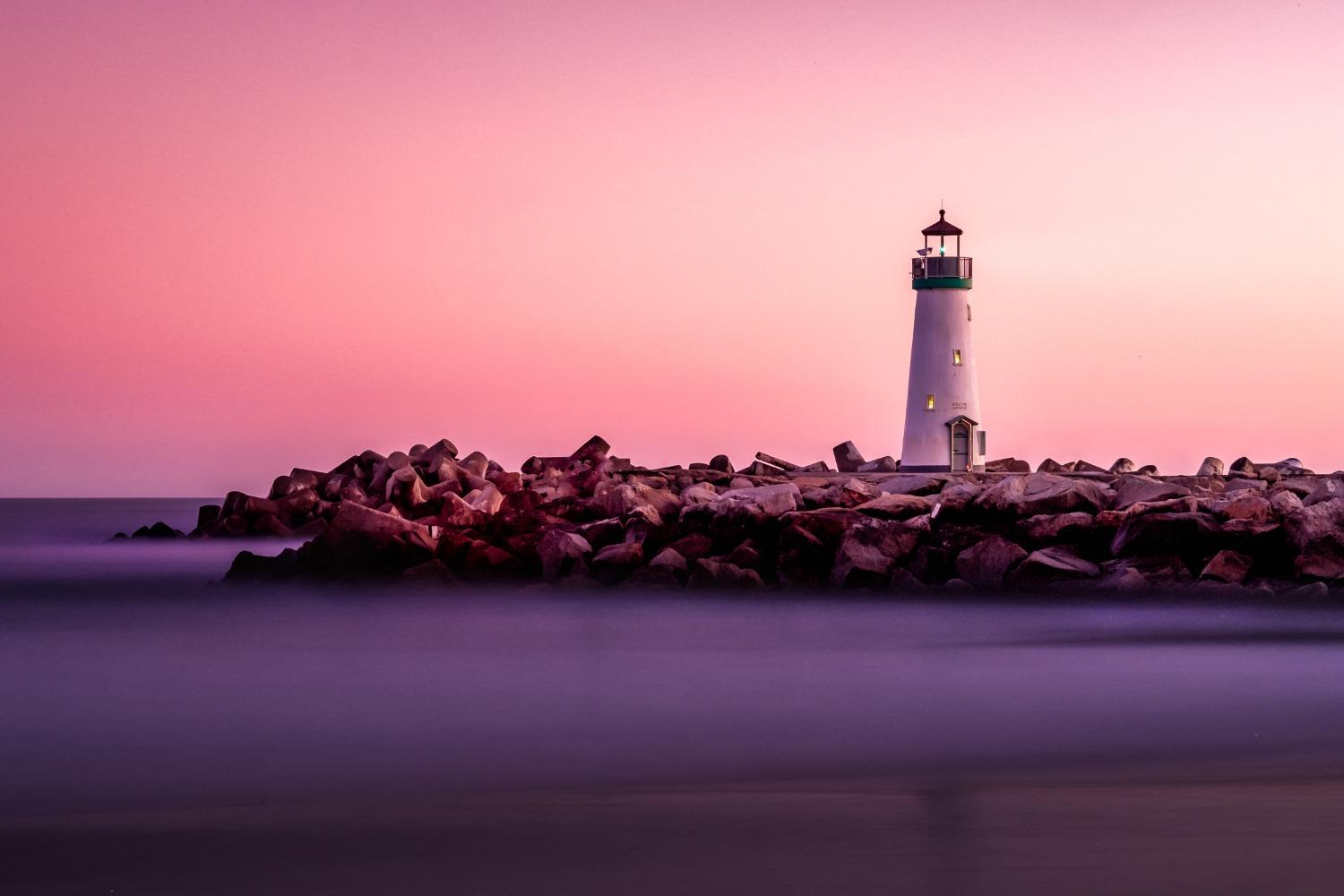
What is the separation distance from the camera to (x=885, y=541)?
534 inches

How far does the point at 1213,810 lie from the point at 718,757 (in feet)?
7.23

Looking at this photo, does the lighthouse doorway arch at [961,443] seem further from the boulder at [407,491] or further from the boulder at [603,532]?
the boulder at [603,532]

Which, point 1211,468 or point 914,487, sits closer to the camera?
point 914,487

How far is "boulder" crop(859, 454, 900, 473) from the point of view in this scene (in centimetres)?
2484

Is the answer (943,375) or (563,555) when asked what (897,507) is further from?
(943,375)

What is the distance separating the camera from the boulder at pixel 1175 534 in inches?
507

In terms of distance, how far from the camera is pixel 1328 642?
35.3 ft

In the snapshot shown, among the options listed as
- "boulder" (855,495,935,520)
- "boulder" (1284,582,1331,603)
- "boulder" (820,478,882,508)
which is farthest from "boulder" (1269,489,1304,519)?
"boulder" (820,478,882,508)

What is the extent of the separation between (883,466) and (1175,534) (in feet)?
40.3

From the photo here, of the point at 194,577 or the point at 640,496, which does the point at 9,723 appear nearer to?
the point at 640,496

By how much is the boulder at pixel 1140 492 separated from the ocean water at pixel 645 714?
175 cm

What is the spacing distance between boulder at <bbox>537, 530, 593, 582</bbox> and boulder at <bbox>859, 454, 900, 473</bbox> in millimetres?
10552

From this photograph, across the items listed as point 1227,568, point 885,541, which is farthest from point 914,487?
point 1227,568

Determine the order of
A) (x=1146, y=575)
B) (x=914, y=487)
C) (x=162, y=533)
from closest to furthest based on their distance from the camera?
(x=1146, y=575) → (x=914, y=487) → (x=162, y=533)
